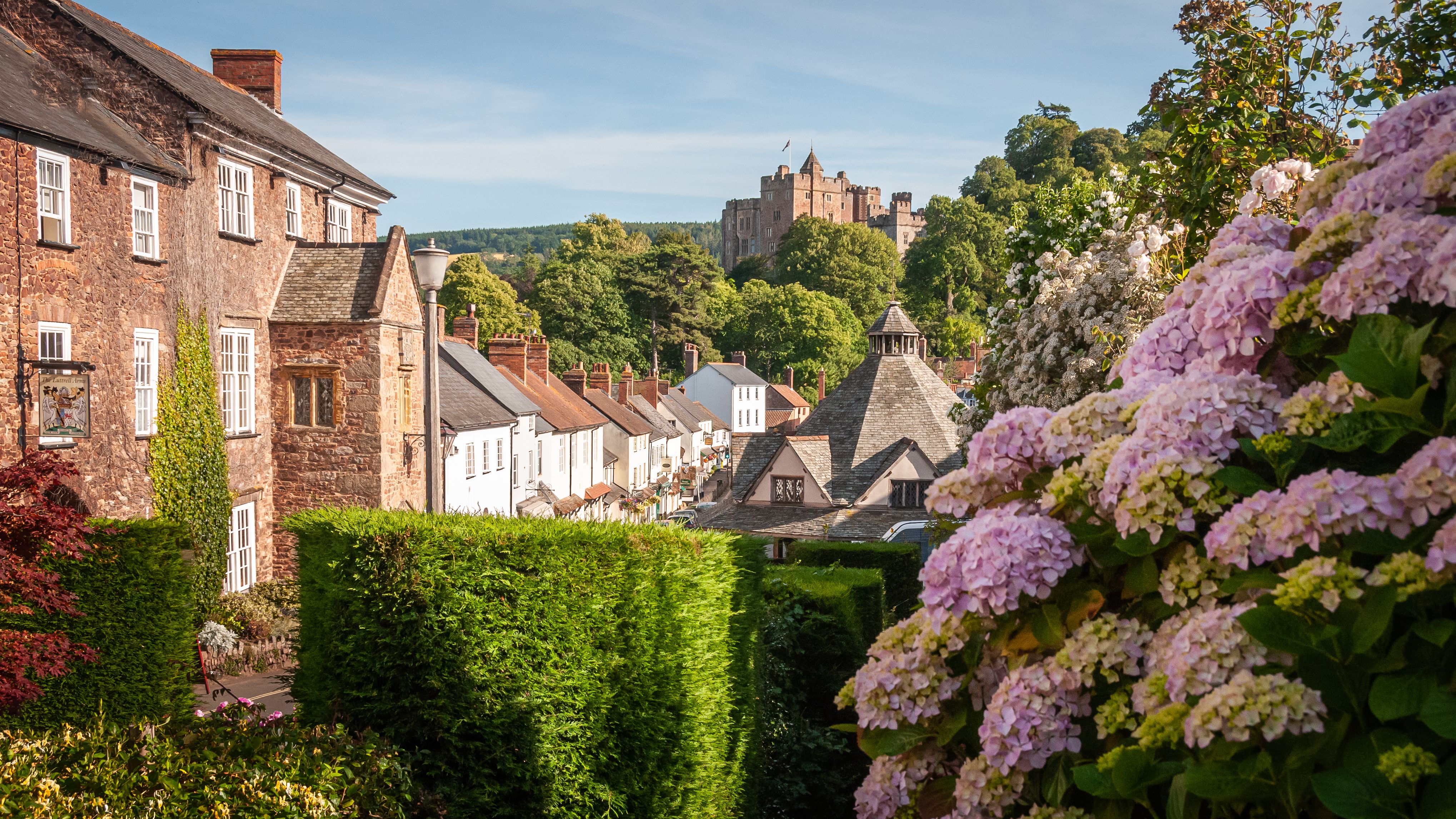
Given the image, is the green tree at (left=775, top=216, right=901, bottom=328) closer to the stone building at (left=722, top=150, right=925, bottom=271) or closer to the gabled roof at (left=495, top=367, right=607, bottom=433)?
the stone building at (left=722, top=150, right=925, bottom=271)

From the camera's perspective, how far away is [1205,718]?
2426mm

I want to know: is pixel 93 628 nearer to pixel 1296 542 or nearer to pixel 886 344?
pixel 1296 542

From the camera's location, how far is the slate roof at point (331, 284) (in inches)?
896

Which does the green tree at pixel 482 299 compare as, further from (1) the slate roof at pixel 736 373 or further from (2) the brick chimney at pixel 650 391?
(1) the slate roof at pixel 736 373

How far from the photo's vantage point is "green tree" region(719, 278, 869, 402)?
10344cm

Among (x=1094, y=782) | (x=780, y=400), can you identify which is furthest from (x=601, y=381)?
(x=1094, y=782)

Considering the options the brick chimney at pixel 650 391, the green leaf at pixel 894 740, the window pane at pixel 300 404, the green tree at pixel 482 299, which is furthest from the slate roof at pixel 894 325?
the green tree at pixel 482 299

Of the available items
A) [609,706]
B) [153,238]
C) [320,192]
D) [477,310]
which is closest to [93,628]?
[609,706]

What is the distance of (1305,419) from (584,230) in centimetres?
10867

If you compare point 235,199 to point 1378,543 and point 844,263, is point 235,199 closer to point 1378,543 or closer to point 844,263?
point 1378,543

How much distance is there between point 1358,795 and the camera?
228 centimetres

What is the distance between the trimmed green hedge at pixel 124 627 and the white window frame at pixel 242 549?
11897 millimetres

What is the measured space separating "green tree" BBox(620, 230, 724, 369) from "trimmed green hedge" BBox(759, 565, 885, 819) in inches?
3120

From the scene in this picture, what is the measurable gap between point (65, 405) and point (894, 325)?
93.3 ft
